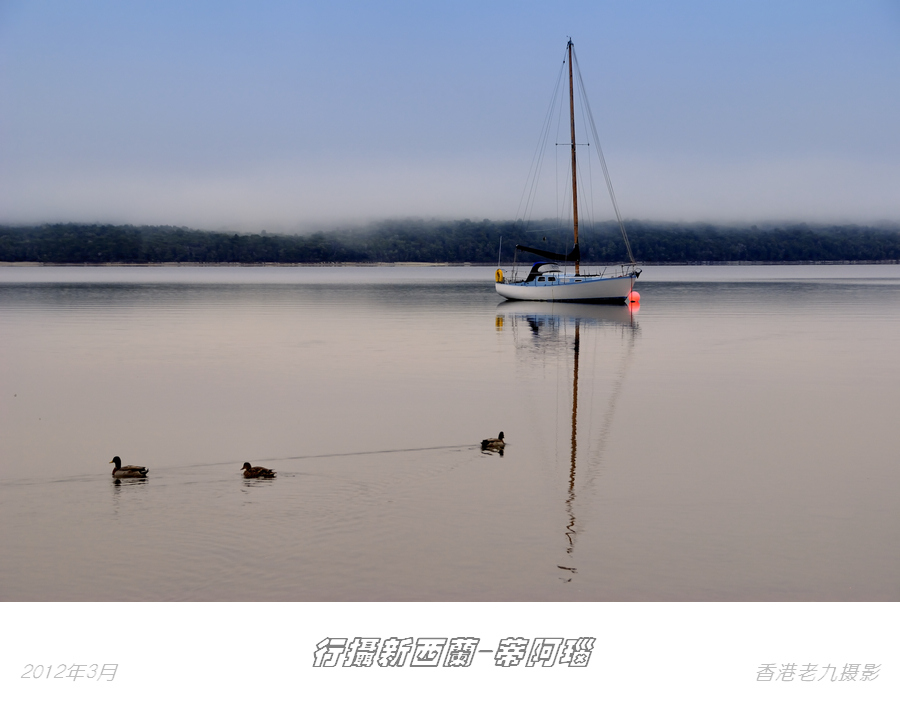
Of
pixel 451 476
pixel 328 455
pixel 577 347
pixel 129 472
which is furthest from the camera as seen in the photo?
pixel 577 347

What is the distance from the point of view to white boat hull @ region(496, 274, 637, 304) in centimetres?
7100

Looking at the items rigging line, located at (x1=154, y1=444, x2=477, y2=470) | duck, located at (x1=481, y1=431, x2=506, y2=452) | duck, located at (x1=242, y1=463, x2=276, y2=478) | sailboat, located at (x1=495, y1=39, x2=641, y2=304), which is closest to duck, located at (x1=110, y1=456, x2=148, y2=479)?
rigging line, located at (x1=154, y1=444, x2=477, y2=470)

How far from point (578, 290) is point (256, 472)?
59.8 meters

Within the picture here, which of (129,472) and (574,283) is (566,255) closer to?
(574,283)

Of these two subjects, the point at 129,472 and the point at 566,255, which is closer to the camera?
the point at 129,472

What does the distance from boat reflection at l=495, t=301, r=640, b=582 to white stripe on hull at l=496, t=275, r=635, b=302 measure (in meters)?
0.85

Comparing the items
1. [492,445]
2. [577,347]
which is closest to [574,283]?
[577,347]

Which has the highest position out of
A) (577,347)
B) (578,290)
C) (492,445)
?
(492,445)

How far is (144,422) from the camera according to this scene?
21.7 m

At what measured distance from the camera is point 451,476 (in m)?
16.1

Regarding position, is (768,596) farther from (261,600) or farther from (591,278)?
(591,278)

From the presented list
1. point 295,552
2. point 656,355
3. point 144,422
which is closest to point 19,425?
point 144,422

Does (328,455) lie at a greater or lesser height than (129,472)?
lesser

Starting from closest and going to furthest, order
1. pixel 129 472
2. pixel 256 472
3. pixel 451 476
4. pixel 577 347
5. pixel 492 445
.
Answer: pixel 256 472
pixel 129 472
pixel 451 476
pixel 492 445
pixel 577 347
